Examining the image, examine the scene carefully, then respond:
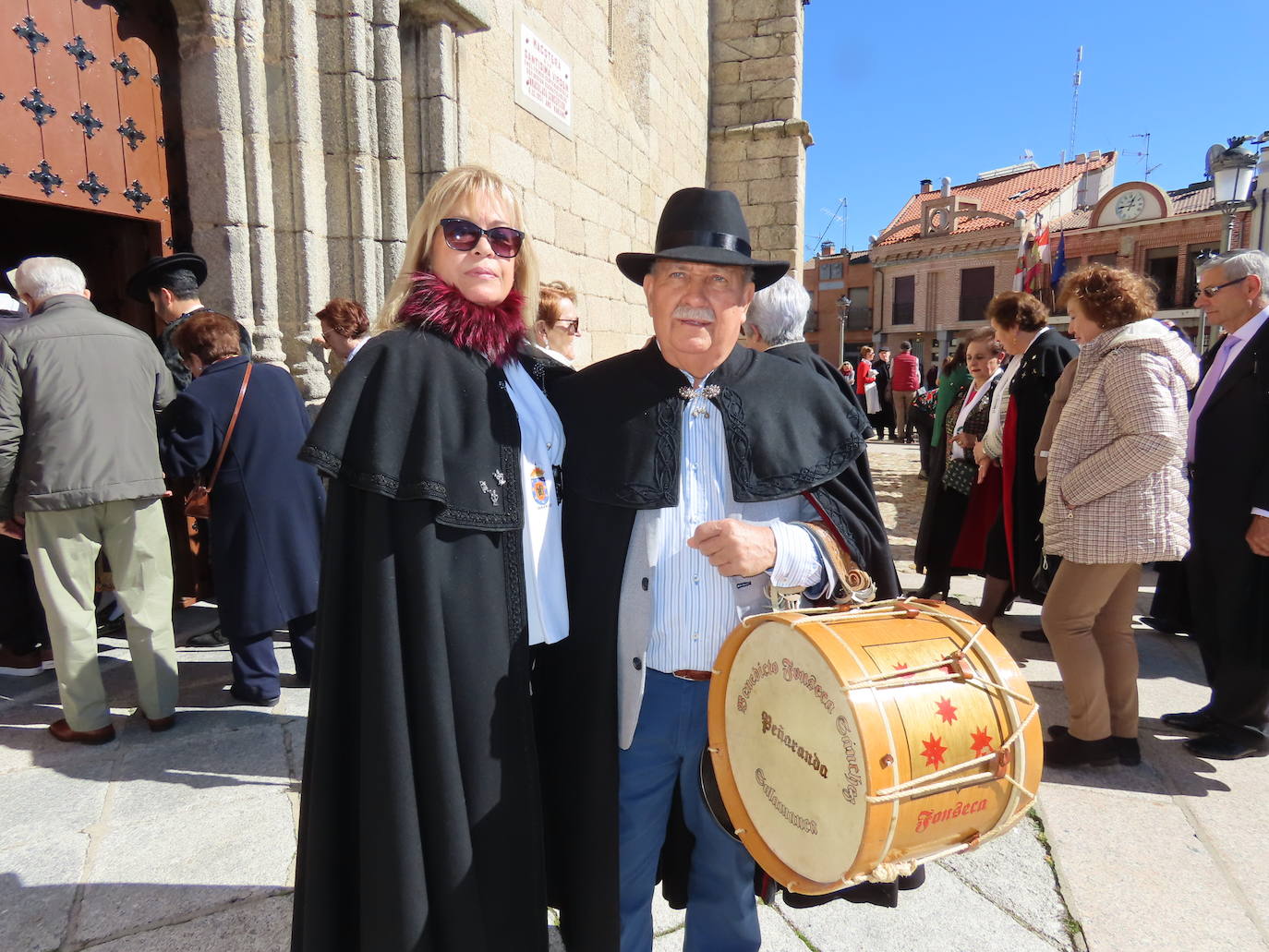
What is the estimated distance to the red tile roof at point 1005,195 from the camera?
3222 centimetres

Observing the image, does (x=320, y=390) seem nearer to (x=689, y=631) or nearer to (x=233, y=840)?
(x=233, y=840)

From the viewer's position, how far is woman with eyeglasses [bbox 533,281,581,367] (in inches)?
158

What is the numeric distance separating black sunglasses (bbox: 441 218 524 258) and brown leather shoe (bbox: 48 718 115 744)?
282cm

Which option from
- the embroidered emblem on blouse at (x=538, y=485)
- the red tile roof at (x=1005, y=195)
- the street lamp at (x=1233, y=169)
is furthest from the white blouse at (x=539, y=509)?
the red tile roof at (x=1005, y=195)

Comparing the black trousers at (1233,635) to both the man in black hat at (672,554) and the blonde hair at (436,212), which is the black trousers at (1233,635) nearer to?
the man in black hat at (672,554)

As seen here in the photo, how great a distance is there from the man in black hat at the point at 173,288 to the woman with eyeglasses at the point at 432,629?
7.89 feet

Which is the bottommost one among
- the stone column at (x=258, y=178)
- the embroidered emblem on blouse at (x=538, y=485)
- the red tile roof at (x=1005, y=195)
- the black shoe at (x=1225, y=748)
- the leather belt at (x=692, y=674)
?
the black shoe at (x=1225, y=748)

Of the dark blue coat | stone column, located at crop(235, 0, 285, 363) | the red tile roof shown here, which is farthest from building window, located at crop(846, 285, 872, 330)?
the dark blue coat

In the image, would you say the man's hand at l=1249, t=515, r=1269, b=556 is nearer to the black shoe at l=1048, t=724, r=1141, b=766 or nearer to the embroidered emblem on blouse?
the black shoe at l=1048, t=724, r=1141, b=766

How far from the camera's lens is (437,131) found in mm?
4773

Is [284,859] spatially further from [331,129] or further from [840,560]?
[331,129]

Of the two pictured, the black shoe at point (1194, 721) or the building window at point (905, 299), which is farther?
the building window at point (905, 299)

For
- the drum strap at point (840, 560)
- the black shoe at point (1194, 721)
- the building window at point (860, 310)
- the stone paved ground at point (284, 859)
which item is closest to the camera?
the drum strap at point (840, 560)

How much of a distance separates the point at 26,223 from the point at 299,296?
9.63 ft
